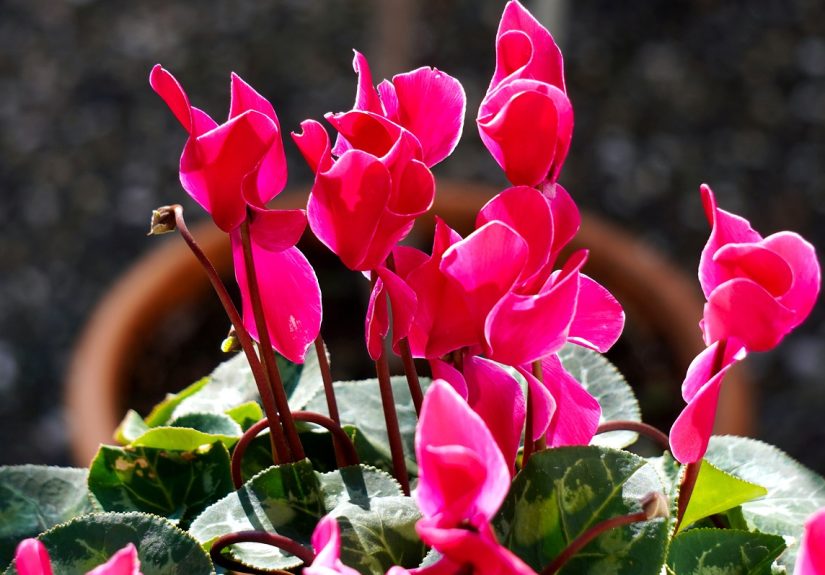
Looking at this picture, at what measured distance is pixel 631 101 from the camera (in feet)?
8.20

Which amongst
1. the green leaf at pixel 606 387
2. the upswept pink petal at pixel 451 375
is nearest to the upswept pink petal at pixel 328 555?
the upswept pink petal at pixel 451 375

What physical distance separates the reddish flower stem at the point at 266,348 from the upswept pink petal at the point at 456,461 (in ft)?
0.60

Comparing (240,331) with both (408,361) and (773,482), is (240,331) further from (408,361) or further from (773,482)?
(773,482)

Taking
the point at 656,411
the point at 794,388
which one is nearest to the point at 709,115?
the point at 794,388

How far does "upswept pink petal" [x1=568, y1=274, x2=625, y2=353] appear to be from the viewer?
528mm

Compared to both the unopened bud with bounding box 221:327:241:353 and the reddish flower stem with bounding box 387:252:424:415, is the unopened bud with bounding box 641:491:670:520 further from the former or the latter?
the unopened bud with bounding box 221:327:241:353

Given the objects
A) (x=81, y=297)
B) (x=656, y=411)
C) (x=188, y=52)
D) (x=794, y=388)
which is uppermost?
(x=188, y=52)

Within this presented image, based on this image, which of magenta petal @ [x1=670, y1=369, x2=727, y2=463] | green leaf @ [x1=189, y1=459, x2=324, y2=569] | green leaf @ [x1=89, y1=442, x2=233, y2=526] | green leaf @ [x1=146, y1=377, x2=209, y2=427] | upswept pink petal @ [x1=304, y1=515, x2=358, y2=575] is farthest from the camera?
green leaf @ [x1=146, y1=377, x2=209, y2=427]

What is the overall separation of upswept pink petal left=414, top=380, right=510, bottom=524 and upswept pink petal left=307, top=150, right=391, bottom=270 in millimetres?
124

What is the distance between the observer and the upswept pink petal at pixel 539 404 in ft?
1.65

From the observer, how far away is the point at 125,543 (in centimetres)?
53

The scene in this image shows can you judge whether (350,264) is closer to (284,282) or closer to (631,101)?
(284,282)

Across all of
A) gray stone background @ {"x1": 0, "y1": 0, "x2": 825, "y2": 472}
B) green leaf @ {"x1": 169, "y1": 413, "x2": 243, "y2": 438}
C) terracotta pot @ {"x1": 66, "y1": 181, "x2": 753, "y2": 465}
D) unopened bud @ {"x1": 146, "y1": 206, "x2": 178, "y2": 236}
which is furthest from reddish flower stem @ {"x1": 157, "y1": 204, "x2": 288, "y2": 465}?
gray stone background @ {"x1": 0, "y1": 0, "x2": 825, "y2": 472}

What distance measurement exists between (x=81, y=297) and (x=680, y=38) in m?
1.45
